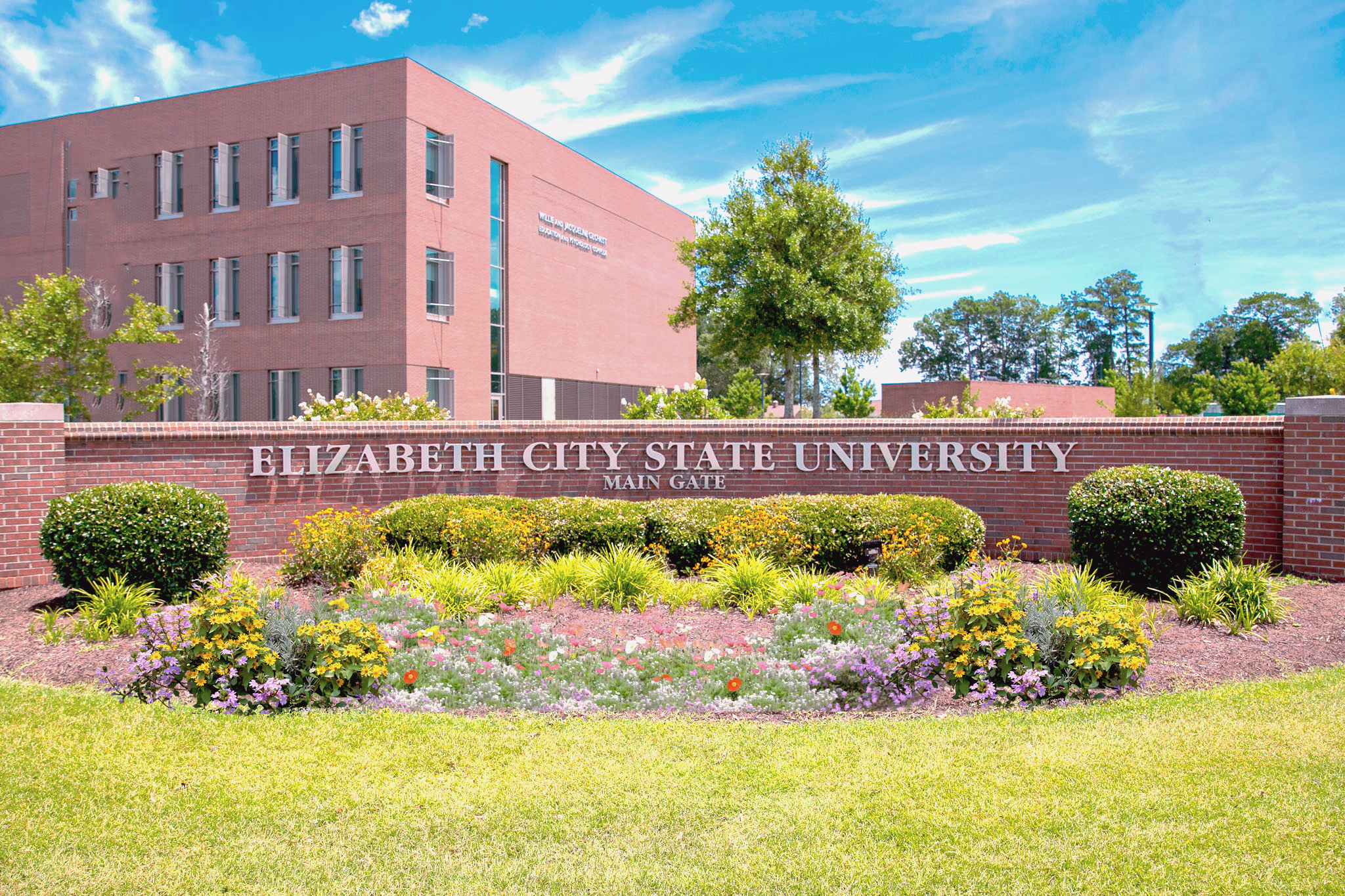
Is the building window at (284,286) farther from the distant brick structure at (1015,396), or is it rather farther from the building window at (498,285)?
the distant brick structure at (1015,396)

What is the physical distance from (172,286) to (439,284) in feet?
34.5

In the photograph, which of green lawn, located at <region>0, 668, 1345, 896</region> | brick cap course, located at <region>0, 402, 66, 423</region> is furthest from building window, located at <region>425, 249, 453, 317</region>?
green lawn, located at <region>0, 668, 1345, 896</region>

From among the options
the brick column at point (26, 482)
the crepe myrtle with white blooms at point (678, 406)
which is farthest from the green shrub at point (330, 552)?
the crepe myrtle with white blooms at point (678, 406)

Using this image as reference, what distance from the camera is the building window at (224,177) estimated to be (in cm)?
3403

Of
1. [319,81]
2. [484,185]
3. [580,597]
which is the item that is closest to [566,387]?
[484,185]

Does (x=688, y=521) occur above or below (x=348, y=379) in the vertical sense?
below

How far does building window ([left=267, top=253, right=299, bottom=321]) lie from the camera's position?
109 feet

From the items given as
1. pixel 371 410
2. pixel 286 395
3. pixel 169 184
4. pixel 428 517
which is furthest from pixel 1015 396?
pixel 428 517

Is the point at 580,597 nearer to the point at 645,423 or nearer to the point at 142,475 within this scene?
the point at 645,423

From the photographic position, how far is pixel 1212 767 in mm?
4797

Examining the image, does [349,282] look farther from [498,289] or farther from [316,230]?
[498,289]

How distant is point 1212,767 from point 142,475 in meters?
11.7

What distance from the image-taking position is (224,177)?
1342 inches

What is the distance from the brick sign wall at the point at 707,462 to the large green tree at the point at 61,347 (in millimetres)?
16178
